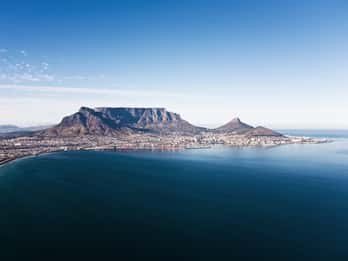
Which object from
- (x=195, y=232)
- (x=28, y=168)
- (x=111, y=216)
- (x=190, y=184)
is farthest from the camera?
(x=28, y=168)

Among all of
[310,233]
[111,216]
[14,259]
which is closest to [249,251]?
[310,233]

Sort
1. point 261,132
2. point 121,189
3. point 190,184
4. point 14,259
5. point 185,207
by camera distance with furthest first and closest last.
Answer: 1. point 261,132
2. point 190,184
3. point 121,189
4. point 185,207
5. point 14,259

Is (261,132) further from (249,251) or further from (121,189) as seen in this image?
(249,251)

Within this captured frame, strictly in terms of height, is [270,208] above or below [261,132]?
below

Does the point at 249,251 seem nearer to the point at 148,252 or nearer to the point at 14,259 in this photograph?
the point at 148,252

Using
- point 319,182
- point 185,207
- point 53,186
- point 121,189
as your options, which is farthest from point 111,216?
point 319,182

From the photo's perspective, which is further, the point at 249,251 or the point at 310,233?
the point at 310,233
